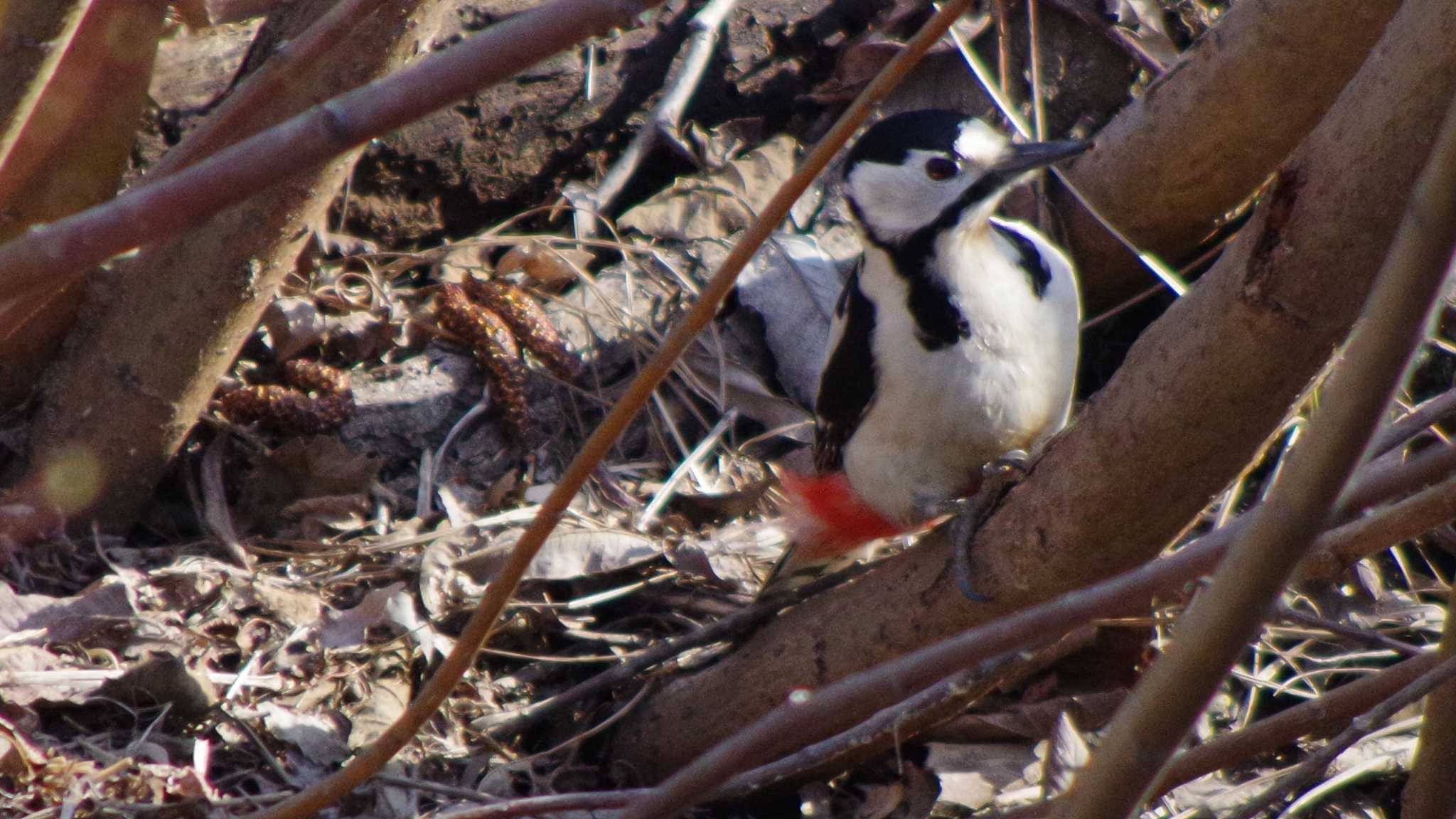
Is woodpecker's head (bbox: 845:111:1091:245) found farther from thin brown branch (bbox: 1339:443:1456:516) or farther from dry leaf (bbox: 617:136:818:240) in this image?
thin brown branch (bbox: 1339:443:1456:516)

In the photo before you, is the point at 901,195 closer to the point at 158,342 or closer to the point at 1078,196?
the point at 1078,196

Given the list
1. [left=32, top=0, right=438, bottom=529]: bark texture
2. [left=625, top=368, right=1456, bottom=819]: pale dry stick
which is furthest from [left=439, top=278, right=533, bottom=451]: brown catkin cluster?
[left=625, top=368, right=1456, bottom=819]: pale dry stick

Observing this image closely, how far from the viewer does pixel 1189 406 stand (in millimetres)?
1891

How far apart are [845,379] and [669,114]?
1.46 meters

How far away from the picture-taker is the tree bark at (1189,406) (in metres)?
1.56

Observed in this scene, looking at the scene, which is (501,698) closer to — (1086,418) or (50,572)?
(50,572)

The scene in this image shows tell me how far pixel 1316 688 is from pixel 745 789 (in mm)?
1453

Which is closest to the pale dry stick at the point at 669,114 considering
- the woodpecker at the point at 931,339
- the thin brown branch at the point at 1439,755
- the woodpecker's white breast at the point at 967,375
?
the woodpecker at the point at 931,339

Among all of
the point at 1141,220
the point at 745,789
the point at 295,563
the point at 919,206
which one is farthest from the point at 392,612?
the point at 1141,220

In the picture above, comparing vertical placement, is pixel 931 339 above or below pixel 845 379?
above

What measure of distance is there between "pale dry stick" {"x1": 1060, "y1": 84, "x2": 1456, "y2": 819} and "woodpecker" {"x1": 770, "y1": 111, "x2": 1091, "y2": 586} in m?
1.89

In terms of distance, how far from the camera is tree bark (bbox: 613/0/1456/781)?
1.56 metres

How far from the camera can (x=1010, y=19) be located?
13.7 ft

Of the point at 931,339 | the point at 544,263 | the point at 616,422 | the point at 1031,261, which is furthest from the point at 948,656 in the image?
the point at 544,263
